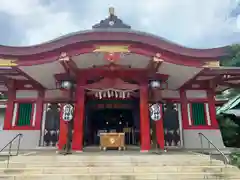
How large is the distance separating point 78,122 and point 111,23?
5.05m

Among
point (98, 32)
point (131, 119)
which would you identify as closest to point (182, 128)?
point (131, 119)

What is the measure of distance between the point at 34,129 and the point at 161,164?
18.9ft

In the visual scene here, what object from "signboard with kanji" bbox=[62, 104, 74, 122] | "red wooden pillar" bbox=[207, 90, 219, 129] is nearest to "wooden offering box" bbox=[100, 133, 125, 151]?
"signboard with kanji" bbox=[62, 104, 74, 122]

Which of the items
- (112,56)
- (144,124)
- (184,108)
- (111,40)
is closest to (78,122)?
(144,124)

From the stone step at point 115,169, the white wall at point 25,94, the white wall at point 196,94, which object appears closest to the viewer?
the stone step at point 115,169

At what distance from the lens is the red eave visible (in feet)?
22.6

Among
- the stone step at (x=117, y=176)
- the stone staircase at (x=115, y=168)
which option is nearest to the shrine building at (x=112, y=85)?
the stone staircase at (x=115, y=168)

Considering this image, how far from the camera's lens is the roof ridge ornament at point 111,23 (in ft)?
34.4

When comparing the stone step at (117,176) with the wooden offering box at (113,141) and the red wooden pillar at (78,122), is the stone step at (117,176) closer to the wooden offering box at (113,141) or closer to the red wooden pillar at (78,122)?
the red wooden pillar at (78,122)

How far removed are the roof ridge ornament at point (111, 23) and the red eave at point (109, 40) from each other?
3376 mm

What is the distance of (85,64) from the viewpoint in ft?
26.0

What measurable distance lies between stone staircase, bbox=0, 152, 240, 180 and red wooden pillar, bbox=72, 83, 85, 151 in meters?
1.49

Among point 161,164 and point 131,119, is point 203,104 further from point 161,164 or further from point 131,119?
point 161,164

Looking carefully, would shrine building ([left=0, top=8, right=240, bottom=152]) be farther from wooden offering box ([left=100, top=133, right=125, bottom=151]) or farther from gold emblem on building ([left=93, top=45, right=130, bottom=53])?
wooden offering box ([left=100, top=133, right=125, bottom=151])
